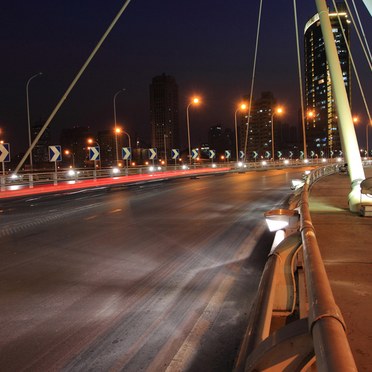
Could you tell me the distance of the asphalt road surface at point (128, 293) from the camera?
4.48 metres

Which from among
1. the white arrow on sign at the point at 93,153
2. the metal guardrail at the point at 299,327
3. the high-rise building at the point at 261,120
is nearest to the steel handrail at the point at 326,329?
the metal guardrail at the point at 299,327

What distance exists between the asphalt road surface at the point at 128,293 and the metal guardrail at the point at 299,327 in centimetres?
76

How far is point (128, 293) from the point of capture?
6547mm

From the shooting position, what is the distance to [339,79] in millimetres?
12906

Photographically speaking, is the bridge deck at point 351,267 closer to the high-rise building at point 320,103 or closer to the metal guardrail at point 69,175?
the metal guardrail at point 69,175

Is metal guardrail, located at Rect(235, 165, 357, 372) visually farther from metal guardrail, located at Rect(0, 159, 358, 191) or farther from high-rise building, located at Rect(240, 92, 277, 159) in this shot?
high-rise building, located at Rect(240, 92, 277, 159)

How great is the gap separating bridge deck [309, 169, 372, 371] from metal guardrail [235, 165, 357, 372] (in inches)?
18.9

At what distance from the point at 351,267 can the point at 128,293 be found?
3282 millimetres

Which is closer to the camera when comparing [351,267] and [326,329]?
[326,329]

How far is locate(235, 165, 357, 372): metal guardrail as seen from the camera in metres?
1.85

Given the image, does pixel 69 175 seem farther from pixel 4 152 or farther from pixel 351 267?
pixel 351 267

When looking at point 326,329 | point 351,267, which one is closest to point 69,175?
point 351,267

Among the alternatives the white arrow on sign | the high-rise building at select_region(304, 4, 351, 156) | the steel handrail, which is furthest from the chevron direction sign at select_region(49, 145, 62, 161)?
the high-rise building at select_region(304, 4, 351, 156)

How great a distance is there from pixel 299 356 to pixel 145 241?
320 inches
